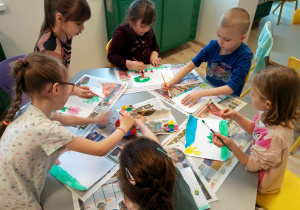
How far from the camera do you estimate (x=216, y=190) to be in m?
0.82

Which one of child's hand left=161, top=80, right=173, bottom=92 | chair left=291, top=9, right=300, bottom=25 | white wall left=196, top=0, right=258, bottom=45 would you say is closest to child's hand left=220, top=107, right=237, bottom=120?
child's hand left=161, top=80, right=173, bottom=92

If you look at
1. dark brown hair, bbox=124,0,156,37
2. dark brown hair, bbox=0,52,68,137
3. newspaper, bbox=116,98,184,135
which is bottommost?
newspaper, bbox=116,98,184,135

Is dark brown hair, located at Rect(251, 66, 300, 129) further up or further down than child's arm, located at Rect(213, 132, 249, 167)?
further up

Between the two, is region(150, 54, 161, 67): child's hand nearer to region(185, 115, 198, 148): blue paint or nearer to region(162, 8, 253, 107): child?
region(162, 8, 253, 107): child

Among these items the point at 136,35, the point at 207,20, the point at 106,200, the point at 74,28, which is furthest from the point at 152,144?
the point at 207,20

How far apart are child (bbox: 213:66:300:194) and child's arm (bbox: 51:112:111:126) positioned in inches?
22.0

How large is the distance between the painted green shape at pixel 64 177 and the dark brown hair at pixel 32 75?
254 millimetres

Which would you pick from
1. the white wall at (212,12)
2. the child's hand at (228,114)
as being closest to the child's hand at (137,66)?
the child's hand at (228,114)

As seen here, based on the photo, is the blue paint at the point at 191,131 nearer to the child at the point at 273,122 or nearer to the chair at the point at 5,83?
the child at the point at 273,122

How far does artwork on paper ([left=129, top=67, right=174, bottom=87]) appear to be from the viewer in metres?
1.38

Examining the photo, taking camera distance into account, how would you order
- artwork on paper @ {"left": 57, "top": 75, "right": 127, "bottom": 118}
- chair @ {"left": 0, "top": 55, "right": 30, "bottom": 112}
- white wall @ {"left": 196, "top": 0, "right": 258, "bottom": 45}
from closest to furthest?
artwork on paper @ {"left": 57, "top": 75, "right": 127, "bottom": 118} < chair @ {"left": 0, "top": 55, "right": 30, "bottom": 112} < white wall @ {"left": 196, "top": 0, "right": 258, "bottom": 45}

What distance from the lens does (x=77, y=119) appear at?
1.03 m

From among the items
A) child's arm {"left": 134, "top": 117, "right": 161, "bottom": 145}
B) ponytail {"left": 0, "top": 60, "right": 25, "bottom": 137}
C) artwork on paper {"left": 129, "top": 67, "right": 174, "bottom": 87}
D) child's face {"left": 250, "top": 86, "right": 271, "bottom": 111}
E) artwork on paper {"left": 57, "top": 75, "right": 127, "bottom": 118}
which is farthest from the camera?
artwork on paper {"left": 129, "top": 67, "right": 174, "bottom": 87}

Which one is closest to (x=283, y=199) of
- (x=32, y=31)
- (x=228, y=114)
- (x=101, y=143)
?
(x=228, y=114)
